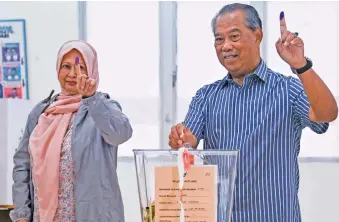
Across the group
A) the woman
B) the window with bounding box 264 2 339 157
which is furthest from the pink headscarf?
the window with bounding box 264 2 339 157

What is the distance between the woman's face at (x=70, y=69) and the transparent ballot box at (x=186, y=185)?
0.79m

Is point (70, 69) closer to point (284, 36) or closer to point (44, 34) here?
point (284, 36)

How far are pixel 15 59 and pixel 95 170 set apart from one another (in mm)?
1768

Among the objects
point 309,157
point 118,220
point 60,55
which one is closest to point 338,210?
point 309,157

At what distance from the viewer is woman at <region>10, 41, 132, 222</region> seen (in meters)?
1.55

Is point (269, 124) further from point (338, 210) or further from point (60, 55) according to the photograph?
point (338, 210)

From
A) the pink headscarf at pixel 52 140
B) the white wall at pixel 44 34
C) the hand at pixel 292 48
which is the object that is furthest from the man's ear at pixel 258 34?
the white wall at pixel 44 34

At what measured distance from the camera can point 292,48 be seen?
3.47 ft

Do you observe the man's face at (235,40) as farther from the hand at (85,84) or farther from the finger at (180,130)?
the hand at (85,84)

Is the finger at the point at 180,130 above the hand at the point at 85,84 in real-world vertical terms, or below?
below

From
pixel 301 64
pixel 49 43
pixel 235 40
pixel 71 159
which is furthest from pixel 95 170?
pixel 49 43

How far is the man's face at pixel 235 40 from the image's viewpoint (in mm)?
1236

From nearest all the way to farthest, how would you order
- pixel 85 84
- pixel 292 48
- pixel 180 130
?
pixel 292 48 → pixel 180 130 → pixel 85 84

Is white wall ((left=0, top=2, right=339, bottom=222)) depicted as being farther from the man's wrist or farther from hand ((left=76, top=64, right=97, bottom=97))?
the man's wrist
